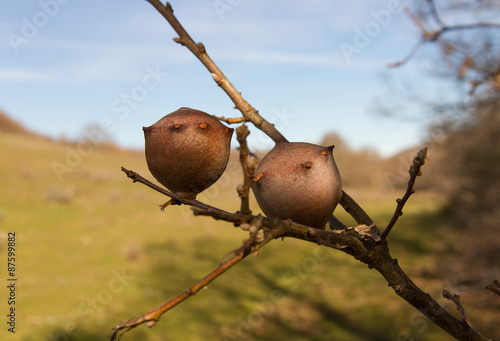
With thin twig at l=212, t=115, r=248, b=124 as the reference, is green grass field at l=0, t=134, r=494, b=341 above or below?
below

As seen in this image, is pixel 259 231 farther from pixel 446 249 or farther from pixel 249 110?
pixel 446 249

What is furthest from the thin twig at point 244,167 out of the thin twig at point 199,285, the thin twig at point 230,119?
the thin twig at point 230,119

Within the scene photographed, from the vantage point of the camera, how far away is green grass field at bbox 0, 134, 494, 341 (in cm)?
994

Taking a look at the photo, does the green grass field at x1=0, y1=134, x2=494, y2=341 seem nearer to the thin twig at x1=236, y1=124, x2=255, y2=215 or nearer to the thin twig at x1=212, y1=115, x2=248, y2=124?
the thin twig at x1=212, y1=115, x2=248, y2=124

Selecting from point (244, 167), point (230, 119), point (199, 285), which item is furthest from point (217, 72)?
point (199, 285)

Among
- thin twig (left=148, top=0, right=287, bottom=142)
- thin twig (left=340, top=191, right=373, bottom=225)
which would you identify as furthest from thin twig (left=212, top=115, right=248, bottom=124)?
thin twig (left=340, top=191, right=373, bottom=225)

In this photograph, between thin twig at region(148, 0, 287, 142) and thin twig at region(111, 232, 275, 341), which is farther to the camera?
thin twig at region(148, 0, 287, 142)

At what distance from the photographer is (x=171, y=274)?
13.5 meters

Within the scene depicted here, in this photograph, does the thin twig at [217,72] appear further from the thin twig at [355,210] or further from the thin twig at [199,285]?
the thin twig at [199,285]

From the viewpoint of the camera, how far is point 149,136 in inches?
41.7

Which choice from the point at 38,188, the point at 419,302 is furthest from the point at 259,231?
the point at 38,188

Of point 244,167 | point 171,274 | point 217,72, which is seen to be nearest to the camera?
point 244,167

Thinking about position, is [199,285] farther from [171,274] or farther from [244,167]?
[171,274]

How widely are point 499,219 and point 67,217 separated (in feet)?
44.4
